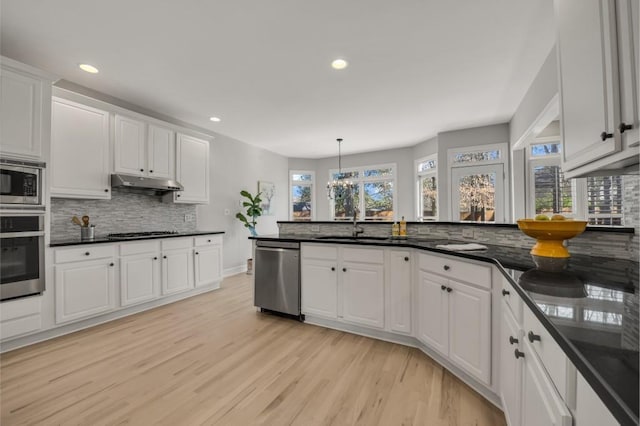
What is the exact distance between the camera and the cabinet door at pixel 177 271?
11.8 ft

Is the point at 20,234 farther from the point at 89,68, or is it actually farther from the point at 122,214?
the point at 89,68

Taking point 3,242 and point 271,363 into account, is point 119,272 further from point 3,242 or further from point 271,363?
point 271,363

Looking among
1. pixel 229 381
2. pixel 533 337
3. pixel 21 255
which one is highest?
pixel 21 255

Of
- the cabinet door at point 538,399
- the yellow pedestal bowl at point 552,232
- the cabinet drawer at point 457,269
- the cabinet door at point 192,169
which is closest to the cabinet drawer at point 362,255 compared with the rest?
the cabinet drawer at point 457,269

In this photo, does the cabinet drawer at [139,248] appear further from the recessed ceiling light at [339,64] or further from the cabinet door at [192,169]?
the recessed ceiling light at [339,64]

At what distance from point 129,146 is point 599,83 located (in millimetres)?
4250

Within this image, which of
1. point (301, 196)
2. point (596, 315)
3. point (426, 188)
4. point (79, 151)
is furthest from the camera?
point (301, 196)

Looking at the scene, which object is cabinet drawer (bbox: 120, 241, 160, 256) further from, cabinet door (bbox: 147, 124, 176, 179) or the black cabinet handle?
the black cabinet handle

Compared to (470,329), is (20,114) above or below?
above

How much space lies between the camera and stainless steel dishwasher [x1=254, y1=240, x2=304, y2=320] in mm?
3006

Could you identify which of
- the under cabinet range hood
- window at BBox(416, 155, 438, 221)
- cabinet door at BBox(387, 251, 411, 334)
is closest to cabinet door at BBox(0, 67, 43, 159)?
the under cabinet range hood

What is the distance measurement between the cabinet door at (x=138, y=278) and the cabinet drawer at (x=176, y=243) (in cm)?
18

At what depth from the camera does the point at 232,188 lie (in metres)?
5.65

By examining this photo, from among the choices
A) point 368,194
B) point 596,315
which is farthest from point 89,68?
point 368,194
